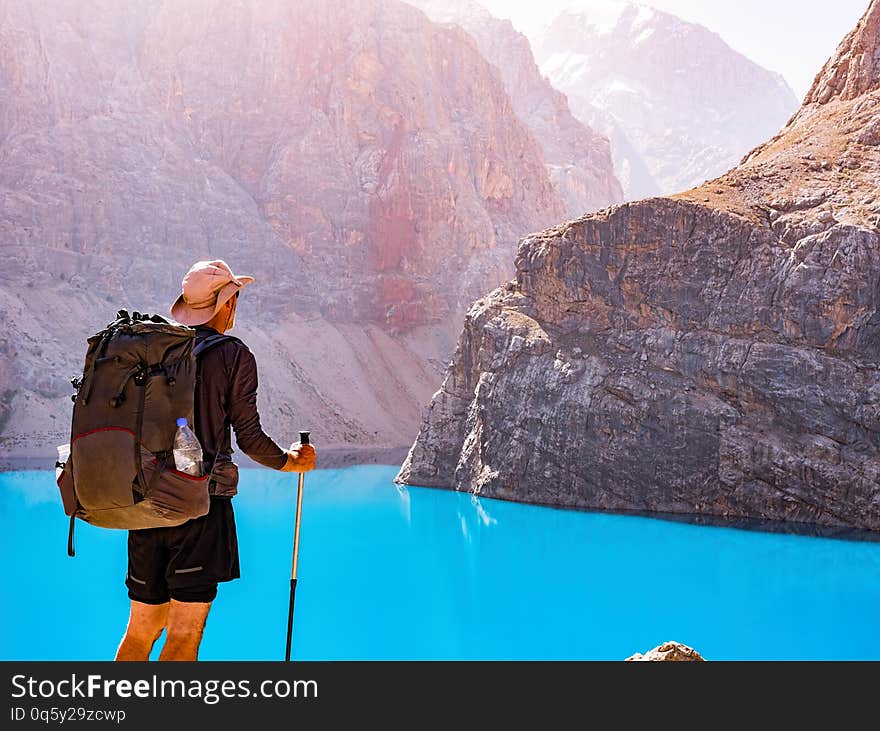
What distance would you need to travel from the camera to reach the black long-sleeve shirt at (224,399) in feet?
15.9

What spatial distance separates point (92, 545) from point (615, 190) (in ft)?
300

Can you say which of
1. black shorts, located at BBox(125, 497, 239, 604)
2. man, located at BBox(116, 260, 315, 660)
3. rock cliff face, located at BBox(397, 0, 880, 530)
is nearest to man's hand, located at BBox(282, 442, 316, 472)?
man, located at BBox(116, 260, 315, 660)

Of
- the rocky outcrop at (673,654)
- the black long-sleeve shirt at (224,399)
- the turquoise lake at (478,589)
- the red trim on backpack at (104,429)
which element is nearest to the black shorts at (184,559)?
the black long-sleeve shirt at (224,399)

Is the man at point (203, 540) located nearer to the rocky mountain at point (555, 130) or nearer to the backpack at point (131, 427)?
the backpack at point (131, 427)

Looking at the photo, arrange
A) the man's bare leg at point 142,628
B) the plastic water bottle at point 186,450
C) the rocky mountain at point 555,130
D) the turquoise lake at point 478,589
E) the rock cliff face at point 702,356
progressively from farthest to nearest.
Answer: the rocky mountain at point 555,130, the rock cliff face at point 702,356, the turquoise lake at point 478,589, the man's bare leg at point 142,628, the plastic water bottle at point 186,450

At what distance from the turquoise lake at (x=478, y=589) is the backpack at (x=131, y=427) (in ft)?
24.8

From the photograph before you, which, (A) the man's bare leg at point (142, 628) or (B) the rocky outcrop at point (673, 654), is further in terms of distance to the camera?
(B) the rocky outcrop at point (673, 654)

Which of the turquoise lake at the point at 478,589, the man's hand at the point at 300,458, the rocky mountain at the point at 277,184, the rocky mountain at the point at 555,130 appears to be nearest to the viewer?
the man's hand at the point at 300,458

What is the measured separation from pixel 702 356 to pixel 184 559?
2832 cm

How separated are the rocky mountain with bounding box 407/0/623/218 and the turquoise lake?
73937mm

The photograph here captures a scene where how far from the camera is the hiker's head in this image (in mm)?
5270

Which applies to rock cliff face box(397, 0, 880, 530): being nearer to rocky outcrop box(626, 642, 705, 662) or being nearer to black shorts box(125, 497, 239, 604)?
rocky outcrop box(626, 642, 705, 662)

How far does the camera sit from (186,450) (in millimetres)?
4590

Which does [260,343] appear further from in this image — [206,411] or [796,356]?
[206,411]
